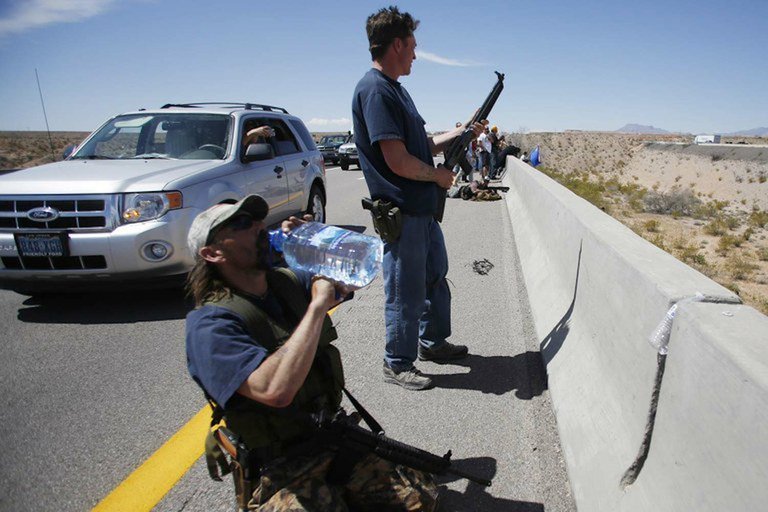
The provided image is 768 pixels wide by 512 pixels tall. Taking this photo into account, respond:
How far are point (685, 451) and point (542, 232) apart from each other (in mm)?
4526

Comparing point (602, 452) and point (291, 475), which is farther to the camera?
point (602, 452)

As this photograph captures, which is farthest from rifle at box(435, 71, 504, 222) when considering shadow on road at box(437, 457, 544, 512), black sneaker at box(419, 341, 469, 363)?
shadow on road at box(437, 457, 544, 512)

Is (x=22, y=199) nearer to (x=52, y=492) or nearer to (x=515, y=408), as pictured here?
(x=52, y=492)

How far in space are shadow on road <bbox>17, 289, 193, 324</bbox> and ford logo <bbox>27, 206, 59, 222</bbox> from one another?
101 cm

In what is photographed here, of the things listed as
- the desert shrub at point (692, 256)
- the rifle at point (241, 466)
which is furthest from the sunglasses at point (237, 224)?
the desert shrub at point (692, 256)

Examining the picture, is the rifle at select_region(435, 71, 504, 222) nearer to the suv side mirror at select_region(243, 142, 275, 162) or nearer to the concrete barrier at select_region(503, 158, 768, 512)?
the concrete barrier at select_region(503, 158, 768, 512)

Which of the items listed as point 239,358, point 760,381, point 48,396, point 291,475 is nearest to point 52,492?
point 48,396

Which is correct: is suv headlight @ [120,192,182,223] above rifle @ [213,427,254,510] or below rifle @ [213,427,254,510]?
above

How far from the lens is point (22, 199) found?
16.1ft

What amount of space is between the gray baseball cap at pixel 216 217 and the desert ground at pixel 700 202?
6.70m

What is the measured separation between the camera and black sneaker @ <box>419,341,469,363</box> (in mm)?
3996

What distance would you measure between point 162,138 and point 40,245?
2198mm

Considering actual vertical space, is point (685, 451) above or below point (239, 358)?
below

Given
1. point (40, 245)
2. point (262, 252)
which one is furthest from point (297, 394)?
point (40, 245)
